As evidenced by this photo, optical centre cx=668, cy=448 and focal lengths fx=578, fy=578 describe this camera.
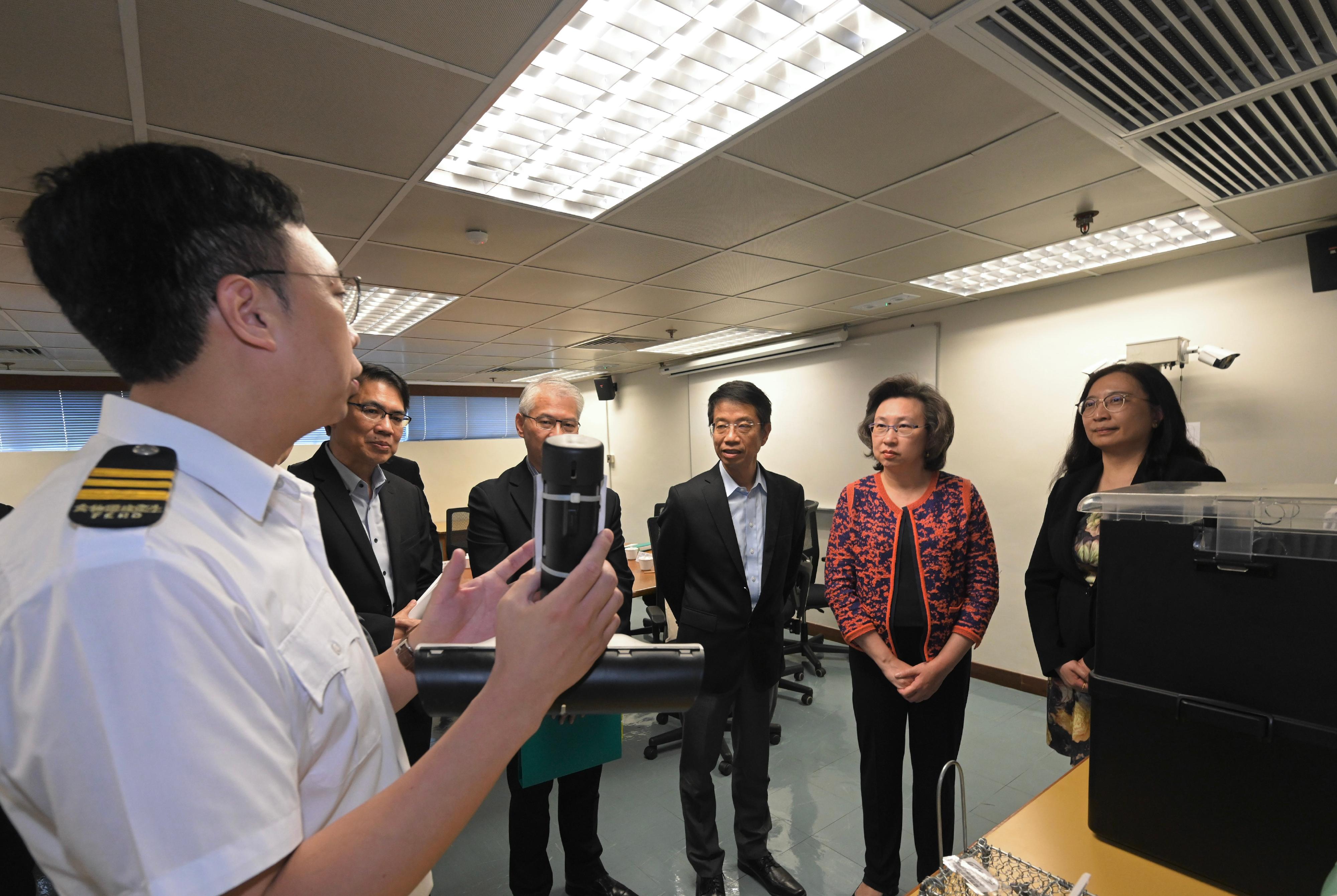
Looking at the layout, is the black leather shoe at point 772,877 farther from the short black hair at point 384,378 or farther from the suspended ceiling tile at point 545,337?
the suspended ceiling tile at point 545,337

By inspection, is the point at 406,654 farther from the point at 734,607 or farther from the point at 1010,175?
the point at 1010,175

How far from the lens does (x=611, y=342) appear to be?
5309 mm

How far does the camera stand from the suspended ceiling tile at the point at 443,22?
121 cm

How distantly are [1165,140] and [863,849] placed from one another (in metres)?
2.78

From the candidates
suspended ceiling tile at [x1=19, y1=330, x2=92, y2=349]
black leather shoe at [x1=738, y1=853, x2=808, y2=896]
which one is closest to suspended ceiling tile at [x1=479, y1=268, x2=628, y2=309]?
A: black leather shoe at [x1=738, y1=853, x2=808, y2=896]

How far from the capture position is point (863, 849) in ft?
Result: 7.66

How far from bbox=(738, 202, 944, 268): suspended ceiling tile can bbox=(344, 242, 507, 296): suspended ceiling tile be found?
4.44 ft

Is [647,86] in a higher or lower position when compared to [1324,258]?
higher

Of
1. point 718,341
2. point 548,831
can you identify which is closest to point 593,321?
point 718,341

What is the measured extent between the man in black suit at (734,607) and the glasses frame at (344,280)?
60.2 inches

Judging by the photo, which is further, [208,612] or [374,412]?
[374,412]

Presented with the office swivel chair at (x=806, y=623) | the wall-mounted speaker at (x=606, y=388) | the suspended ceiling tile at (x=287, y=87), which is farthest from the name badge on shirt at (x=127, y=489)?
the wall-mounted speaker at (x=606, y=388)

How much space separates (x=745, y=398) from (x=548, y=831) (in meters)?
1.65

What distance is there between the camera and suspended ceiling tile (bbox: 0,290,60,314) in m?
2.96
